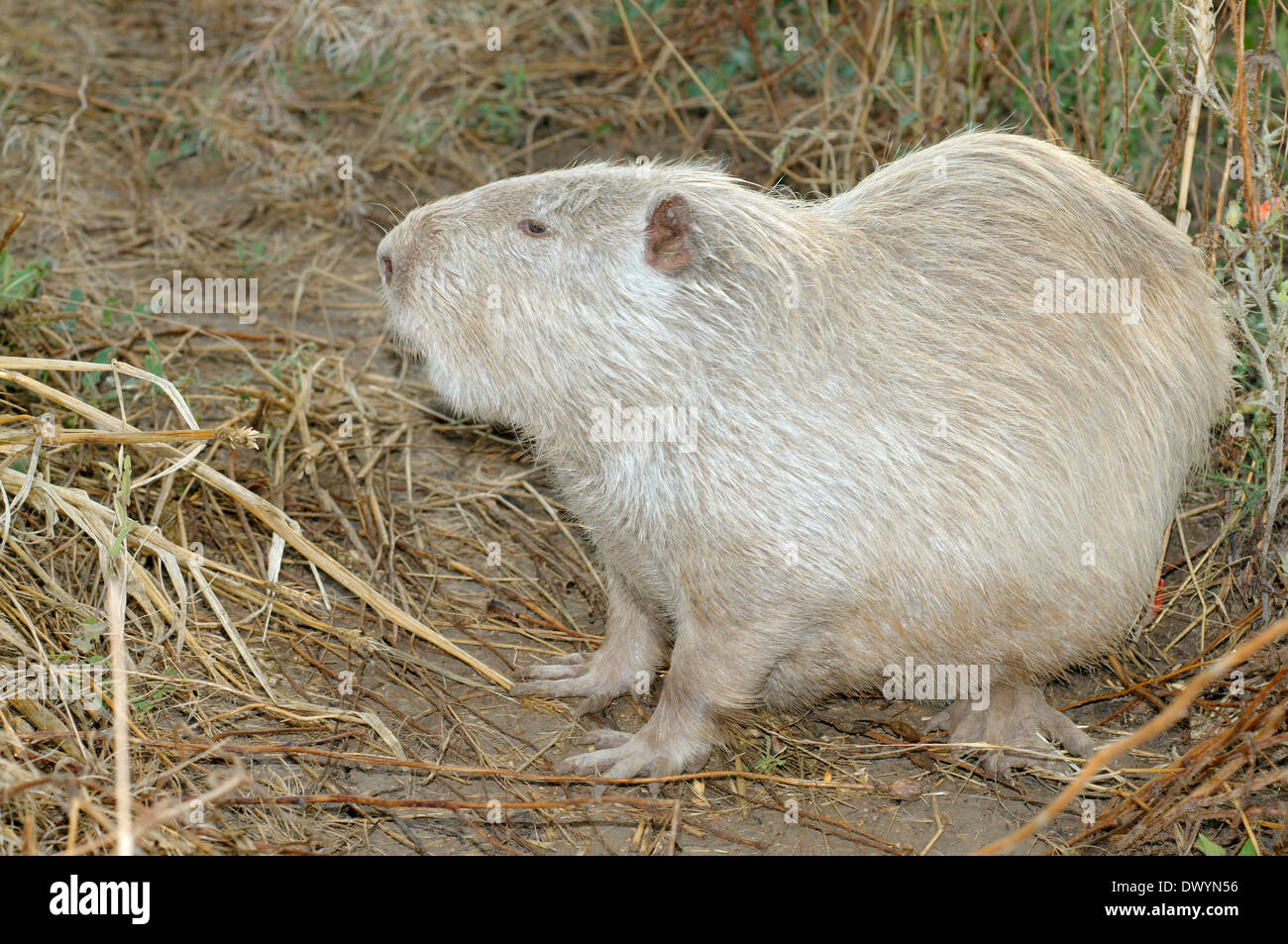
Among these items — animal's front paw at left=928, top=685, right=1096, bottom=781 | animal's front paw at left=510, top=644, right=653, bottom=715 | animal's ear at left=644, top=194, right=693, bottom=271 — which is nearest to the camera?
animal's ear at left=644, top=194, right=693, bottom=271

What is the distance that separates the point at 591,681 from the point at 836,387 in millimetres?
1108

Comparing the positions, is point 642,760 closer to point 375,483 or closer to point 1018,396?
point 1018,396

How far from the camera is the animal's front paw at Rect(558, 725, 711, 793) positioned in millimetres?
3061

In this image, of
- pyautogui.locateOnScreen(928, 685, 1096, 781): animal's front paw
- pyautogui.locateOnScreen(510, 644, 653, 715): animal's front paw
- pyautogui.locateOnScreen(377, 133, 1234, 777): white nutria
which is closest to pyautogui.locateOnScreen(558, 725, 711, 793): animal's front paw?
pyautogui.locateOnScreen(377, 133, 1234, 777): white nutria

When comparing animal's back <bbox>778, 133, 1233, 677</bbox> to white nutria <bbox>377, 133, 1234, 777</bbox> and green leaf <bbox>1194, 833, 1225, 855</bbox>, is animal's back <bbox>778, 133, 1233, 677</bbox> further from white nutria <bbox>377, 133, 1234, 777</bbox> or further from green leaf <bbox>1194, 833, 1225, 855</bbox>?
green leaf <bbox>1194, 833, 1225, 855</bbox>

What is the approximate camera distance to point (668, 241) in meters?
2.82

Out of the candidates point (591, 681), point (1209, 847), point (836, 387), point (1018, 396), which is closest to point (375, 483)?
point (591, 681)

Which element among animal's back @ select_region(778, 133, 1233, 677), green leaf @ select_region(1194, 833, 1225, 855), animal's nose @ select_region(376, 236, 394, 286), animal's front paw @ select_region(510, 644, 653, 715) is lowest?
green leaf @ select_region(1194, 833, 1225, 855)

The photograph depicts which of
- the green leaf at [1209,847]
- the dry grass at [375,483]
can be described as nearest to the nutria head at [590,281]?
the dry grass at [375,483]

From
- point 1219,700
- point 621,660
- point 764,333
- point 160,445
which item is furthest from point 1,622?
point 1219,700

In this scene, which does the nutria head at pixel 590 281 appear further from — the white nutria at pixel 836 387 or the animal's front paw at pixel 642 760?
the animal's front paw at pixel 642 760

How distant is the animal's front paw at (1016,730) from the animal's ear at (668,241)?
140cm

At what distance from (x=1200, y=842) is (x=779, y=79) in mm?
3406

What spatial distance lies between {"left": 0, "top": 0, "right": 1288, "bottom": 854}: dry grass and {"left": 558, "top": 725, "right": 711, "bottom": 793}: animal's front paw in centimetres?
6
